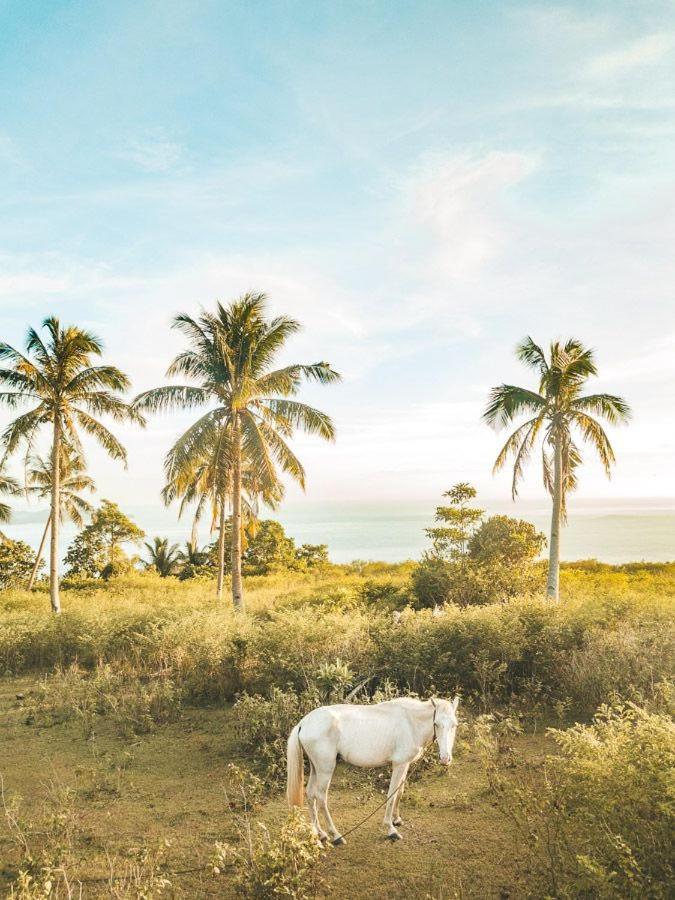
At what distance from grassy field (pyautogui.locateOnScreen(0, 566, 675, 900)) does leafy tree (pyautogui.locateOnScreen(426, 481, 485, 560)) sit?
1030 centimetres

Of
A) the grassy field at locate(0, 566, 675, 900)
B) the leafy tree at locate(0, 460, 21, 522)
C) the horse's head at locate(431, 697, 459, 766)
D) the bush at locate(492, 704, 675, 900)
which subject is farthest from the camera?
the leafy tree at locate(0, 460, 21, 522)

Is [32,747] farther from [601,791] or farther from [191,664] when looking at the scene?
[601,791]

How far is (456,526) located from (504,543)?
1.89m

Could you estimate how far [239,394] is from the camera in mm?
16547

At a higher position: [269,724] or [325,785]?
[325,785]

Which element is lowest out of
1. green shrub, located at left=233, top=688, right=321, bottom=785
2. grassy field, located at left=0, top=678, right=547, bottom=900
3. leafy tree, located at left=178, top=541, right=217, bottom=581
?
leafy tree, located at left=178, top=541, right=217, bottom=581

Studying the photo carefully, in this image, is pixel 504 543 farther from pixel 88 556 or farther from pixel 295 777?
pixel 88 556

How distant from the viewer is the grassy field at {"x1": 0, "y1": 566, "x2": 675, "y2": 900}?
4.75 m

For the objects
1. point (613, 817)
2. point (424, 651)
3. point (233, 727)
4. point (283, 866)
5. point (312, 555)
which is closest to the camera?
point (613, 817)

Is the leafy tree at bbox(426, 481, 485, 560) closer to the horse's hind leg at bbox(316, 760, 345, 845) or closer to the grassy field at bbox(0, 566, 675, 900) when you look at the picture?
the grassy field at bbox(0, 566, 675, 900)

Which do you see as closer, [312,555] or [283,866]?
[283,866]

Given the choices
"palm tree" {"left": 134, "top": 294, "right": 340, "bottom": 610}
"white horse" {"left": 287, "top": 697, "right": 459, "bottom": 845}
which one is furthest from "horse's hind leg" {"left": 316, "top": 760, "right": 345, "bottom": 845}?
"palm tree" {"left": 134, "top": 294, "right": 340, "bottom": 610}

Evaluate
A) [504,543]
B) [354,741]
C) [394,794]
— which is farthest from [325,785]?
[504,543]

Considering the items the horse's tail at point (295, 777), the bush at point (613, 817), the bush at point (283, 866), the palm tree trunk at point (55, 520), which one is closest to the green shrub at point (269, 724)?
the horse's tail at point (295, 777)
